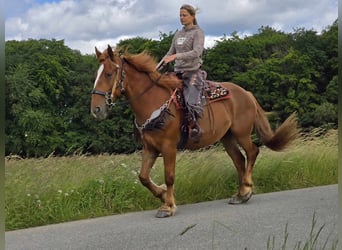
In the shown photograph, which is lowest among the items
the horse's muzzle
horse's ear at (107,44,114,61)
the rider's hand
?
the horse's muzzle

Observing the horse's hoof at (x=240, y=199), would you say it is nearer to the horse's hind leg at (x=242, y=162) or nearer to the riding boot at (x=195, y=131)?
the horse's hind leg at (x=242, y=162)

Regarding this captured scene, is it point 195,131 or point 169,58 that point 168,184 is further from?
point 169,58

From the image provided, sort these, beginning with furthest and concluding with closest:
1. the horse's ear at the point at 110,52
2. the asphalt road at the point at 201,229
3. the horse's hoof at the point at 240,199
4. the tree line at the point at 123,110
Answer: the tree line at the point at 123,110 < the horse's hoof at the point at 240,199 < the horse's ear at the point at 110,52 < the asphalt road at the point at 201,229

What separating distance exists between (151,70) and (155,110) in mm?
566

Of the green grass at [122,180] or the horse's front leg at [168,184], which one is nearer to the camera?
the horse's front leg at [168,184]

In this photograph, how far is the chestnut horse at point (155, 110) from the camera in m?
6.20

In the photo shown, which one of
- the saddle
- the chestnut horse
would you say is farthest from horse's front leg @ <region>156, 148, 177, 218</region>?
the saddle

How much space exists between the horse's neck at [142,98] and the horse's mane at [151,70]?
13 centimetres

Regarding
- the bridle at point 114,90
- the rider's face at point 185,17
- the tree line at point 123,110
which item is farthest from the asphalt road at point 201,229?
the tree line at point 123,110

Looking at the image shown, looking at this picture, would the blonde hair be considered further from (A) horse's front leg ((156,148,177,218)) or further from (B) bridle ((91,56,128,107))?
→ (A) horse's front leg ((156,148,177,218))

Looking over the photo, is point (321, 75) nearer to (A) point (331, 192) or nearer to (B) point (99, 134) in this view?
(B) point (99, 134)

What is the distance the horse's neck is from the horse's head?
0.70 ft

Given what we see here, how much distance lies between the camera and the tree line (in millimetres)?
38688

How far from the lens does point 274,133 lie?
8.23 metres
